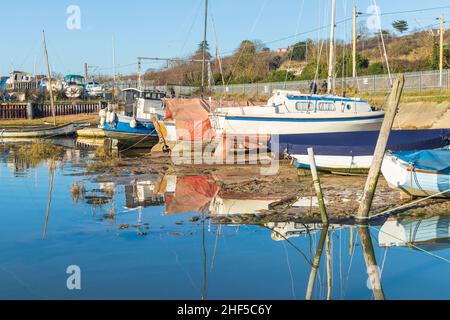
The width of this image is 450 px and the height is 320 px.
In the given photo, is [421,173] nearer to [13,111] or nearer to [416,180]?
[416,180]

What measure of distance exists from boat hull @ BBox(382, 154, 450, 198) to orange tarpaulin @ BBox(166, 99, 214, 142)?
14.2m

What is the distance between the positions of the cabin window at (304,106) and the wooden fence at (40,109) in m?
34.2

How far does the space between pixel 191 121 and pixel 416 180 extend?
16267 millimetres

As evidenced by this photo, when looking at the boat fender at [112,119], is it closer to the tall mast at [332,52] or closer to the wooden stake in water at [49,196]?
the wooden stake in water at [49,196]

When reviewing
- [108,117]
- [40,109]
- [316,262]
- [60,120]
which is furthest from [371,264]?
[40,109]

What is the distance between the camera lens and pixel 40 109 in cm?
6309

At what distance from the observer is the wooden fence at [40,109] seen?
6144cm

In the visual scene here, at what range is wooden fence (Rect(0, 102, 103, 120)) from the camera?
6144 cm

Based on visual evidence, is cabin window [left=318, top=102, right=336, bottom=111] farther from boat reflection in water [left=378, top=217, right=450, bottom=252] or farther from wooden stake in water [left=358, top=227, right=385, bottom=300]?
wooden stake in water [left=358, top=227, right=385, bottom=300]

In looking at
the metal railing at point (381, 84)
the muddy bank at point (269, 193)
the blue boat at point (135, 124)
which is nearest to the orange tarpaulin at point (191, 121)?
the blue boat at point (135, 124)

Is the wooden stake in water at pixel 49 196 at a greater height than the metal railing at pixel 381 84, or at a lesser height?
lesser

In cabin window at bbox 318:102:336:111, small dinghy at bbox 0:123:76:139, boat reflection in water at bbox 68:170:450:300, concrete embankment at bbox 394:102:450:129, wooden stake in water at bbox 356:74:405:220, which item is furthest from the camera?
small dinghy at bbox 0:123:76:139

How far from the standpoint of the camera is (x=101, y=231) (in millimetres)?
14078

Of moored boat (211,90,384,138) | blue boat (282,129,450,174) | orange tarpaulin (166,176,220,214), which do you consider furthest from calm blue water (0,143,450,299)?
moored boat (211,90,384,138)
